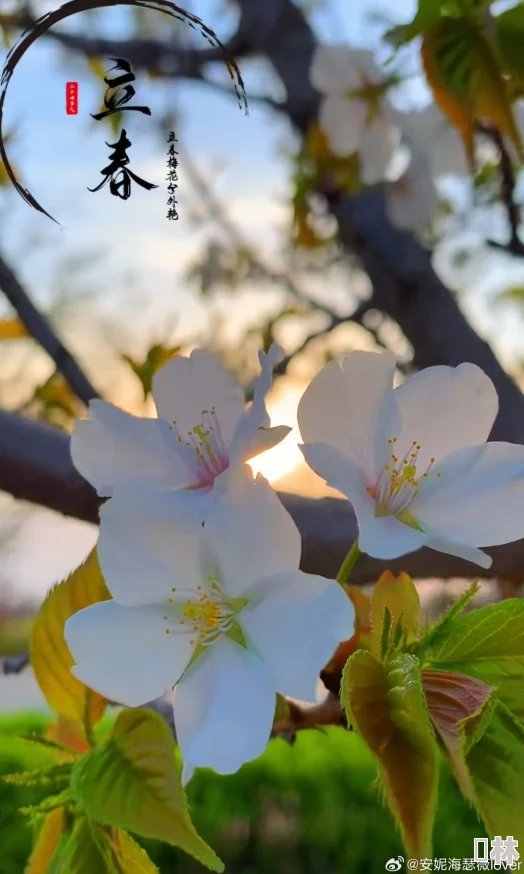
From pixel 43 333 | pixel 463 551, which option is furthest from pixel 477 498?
pixel 43 333

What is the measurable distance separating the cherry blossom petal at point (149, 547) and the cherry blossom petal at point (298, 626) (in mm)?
14

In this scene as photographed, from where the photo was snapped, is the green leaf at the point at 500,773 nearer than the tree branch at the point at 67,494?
Yes

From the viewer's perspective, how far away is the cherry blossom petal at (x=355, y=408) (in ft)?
0.37

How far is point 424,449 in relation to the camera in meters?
0.12

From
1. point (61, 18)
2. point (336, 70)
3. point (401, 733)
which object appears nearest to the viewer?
point (401, 733)

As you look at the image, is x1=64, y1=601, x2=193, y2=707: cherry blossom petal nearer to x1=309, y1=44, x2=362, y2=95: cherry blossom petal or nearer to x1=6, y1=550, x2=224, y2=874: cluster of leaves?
x1=6, y1=550, x2=224, y2=874: cluster of leaves

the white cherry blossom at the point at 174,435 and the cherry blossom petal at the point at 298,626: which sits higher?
the white cherry blossom at the point at 174,435

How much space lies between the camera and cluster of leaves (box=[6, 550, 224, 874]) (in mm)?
105

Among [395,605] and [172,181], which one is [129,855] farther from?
[172,181]

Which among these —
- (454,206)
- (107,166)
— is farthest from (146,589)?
(454,206)

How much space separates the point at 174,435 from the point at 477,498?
0.06 metres

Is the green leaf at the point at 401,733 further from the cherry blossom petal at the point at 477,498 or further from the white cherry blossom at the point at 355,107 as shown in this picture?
the white cherry blossom at the point at 355,107

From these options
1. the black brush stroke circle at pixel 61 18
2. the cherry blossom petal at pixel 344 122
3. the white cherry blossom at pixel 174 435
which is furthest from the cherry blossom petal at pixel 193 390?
the cherry blossom petal at pixel 344 122

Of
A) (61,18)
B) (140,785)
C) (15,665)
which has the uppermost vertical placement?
(61,18)
